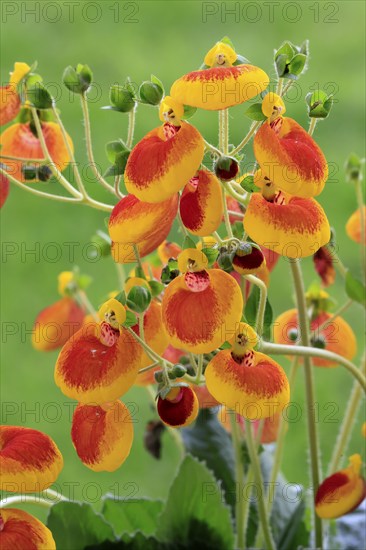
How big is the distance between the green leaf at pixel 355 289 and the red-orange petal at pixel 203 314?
0.50ft

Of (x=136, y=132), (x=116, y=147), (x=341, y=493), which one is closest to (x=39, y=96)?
(x=116, y=147)

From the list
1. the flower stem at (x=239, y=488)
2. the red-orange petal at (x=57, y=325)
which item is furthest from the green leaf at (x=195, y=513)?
the red-orange petal at (x=57, y=325)

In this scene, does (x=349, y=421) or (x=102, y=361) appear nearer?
(x=102, y=361)

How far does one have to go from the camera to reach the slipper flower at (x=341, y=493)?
46 centimetres

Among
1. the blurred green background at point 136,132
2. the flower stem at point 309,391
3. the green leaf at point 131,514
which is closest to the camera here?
the flower stem at point 309,391

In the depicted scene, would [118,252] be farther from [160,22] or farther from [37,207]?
[160,22]

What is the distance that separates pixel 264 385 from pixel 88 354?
0.26 feet

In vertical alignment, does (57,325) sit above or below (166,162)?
below

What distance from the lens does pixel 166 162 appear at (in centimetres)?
36

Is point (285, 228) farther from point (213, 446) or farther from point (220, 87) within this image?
point (213, 446)

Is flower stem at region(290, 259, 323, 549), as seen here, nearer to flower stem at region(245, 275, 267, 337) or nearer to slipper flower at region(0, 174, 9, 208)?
flower stem at region(245, 275, 267, 337)

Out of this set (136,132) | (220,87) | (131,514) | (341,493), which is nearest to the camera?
(220,87)

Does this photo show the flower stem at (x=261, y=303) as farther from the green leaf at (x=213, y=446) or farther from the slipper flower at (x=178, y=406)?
the green leaf at (x=213, y=446)

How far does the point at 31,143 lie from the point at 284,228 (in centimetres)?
20
